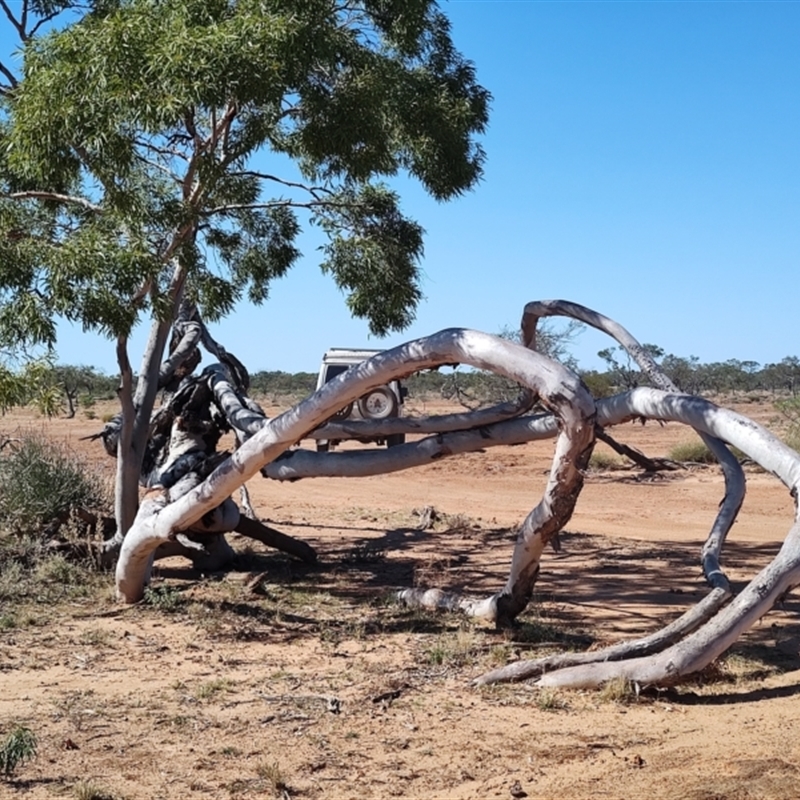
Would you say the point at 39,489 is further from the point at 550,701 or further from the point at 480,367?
the point at 550,701

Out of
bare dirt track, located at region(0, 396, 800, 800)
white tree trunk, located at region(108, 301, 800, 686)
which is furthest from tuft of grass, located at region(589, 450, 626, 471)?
white tree trunk, located at region(108, 301, 800, 686)

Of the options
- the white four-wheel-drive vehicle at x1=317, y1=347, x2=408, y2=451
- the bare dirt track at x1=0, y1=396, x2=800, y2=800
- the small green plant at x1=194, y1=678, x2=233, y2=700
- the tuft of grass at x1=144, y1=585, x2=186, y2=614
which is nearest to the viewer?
the bare dirt track at x1=0, y1=396, x2=800, y2=800

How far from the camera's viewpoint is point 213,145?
8.28 m

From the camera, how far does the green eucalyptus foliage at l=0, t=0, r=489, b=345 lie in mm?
7219

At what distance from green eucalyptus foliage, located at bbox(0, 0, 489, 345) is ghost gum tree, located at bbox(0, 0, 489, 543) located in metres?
0.01

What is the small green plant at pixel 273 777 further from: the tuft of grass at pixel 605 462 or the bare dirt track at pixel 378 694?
the tuft of grass at pixel 605 462

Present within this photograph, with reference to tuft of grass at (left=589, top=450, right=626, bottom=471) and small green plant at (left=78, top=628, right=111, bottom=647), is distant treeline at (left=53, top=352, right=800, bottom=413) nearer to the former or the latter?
tuft of grass at (left=589, top=450, right=626, bottom=471)

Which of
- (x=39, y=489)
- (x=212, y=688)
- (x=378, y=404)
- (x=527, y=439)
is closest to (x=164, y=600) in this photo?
(x=212, y=688)

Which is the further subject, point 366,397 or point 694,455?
point 694,455

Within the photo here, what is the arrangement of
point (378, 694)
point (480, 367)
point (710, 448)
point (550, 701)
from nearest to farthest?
point (550, 701) → point (378, 694) → point (480, 367) → point (710, 448)

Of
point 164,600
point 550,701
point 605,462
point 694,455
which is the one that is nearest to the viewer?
point 550,701

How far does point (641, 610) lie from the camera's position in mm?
8406

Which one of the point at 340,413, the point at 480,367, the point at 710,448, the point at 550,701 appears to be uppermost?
the point at 480,367

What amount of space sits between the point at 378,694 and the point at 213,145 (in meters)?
4.28
